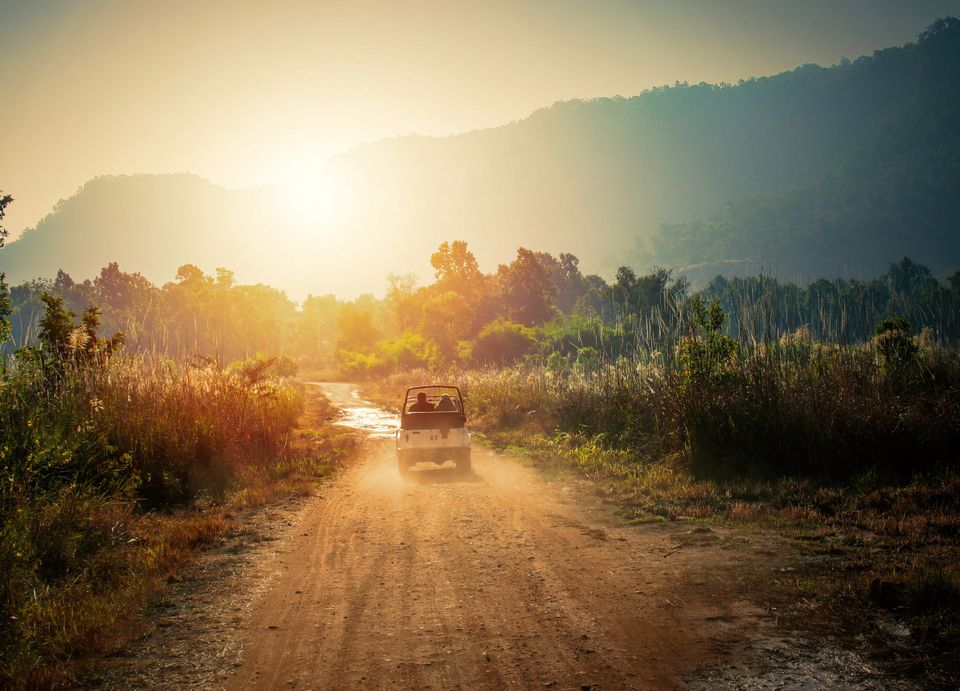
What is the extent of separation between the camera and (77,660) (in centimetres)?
461

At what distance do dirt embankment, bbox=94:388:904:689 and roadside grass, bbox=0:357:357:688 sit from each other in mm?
615

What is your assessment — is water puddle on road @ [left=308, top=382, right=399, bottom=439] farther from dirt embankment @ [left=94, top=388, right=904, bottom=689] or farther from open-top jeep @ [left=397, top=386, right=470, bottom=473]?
dirt embankment @ [left=94, top=388, right=904, bottom=689]

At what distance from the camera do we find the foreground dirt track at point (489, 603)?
4297 millimetres

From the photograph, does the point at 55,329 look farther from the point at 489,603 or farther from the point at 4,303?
the point at 489,603

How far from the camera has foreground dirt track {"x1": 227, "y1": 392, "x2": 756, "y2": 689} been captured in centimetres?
430

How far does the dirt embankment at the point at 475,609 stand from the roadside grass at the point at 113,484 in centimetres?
62

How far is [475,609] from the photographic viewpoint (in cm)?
541

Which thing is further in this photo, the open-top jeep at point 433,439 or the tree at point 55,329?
the open-top jeep at point 433,439

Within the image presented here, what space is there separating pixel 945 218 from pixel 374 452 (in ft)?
676

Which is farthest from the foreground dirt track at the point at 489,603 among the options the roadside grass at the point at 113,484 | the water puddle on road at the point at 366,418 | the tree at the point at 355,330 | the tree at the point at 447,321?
the tree at the point at 355,330

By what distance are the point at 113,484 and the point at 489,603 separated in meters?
6.56

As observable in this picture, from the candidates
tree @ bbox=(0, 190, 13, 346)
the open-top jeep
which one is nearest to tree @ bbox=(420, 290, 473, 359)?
the open-top jeep

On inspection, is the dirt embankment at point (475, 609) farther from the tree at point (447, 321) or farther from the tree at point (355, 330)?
the tree at point (355, 330)

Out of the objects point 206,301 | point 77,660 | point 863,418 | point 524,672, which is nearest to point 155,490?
point 77,660
